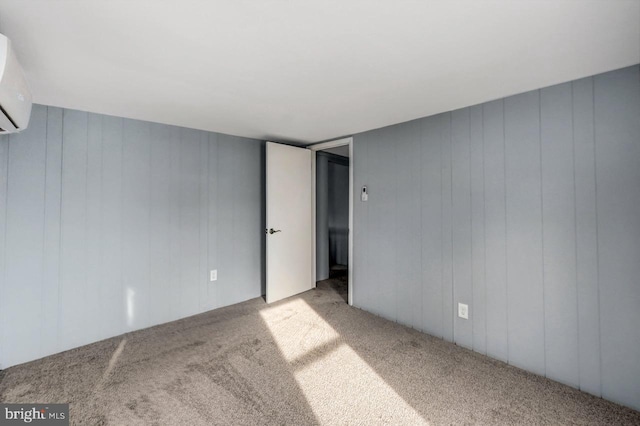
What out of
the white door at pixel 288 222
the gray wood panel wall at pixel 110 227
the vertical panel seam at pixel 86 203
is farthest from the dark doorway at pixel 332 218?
the vertical panel seam at pixel 86 203

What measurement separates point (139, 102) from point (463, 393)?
320 cm

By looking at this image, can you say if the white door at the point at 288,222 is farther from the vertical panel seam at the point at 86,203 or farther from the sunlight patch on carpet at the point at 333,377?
the vertical panel seam at the point at 86,203

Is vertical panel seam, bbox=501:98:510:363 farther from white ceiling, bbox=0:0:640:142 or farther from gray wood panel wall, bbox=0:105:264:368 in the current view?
gray wood panel wall, bbox=0:105:264:368

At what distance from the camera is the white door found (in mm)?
3434

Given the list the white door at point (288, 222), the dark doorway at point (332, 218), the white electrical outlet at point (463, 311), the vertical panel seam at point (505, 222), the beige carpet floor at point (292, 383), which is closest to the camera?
the beige carpet floor at point (292, 383)

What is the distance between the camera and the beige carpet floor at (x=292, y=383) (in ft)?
5.30

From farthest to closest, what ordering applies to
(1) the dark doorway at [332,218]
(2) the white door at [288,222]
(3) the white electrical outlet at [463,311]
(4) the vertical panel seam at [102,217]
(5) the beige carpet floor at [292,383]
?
(1) the dark doorway at [332,218] → (2) the white door at [288,222] → (4) the vertical panel seam at [102,217] → (3) the white electrical outlet at [463,311] → (5) the beige carpet floor at [292,383]

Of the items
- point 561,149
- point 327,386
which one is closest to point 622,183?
point 561,149

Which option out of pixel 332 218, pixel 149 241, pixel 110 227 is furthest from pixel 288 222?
pixel 332 218

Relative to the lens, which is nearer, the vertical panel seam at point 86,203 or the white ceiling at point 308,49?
the white ceiling at point 308,49

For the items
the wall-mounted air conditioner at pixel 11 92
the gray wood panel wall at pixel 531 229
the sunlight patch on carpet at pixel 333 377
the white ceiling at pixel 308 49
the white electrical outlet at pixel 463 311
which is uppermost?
the white ceiling at pixel 308 49

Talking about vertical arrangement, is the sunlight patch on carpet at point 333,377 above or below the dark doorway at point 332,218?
below

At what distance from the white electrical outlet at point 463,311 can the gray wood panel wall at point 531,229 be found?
5 cm

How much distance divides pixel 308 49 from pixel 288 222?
2387mm
